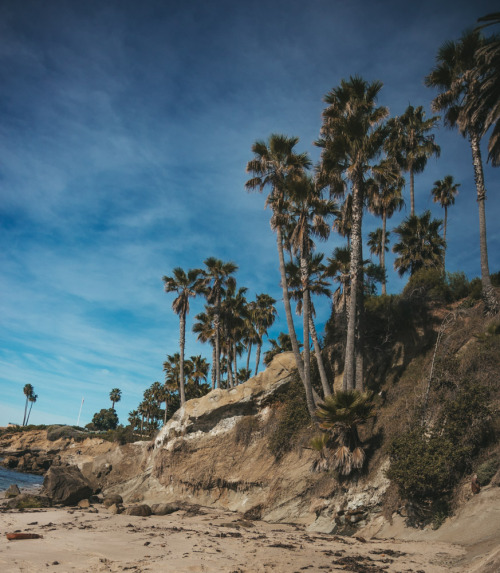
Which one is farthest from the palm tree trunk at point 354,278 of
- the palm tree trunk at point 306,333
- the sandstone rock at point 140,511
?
the sandstone rock at point 140,511

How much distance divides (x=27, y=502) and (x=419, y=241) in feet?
91.5

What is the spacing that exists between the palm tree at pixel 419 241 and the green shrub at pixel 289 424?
12964mm

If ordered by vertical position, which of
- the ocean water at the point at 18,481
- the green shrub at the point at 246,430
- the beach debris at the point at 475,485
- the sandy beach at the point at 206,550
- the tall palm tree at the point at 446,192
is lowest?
the ocean water at the point at 18,481

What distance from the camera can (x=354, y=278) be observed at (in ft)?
53.4

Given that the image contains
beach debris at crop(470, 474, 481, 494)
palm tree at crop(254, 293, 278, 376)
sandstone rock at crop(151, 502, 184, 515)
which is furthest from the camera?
palm tree at crop(254, 293, 278, 376)

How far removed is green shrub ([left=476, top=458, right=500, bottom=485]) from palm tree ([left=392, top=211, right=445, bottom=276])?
59.9 ft

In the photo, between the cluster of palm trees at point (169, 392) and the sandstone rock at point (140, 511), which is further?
the cluster of palm trees at point (169, 392)

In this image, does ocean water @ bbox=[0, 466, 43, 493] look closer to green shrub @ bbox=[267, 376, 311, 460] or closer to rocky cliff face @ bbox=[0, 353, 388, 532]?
rocky cliff face @ bbox=[0, 353, 388, 532]

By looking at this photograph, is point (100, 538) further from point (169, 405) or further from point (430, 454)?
point (169, 405)

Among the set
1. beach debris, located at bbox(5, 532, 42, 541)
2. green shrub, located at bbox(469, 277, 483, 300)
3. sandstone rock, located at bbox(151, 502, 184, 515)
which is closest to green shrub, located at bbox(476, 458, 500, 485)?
green shrub, located at bbox(469, 277, 483, 300)

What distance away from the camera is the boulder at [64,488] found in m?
19.6

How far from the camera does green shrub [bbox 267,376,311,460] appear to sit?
58.9 feet

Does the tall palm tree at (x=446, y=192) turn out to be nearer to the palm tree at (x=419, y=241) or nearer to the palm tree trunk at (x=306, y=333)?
the palm tree at (x=419, y=241)

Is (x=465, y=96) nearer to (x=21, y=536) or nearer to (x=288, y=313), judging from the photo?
(x=288, y=313)
